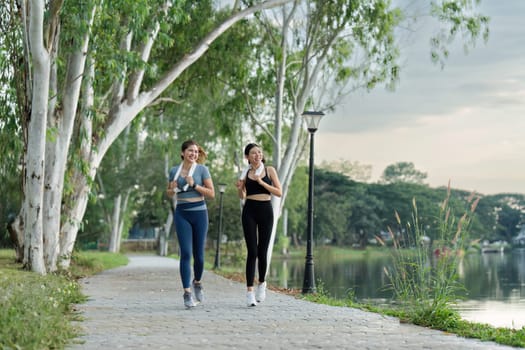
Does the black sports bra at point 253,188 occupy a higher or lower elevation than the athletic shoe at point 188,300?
higher

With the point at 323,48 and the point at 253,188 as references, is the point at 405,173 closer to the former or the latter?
the point at 323,48

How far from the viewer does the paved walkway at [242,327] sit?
21.8 feet

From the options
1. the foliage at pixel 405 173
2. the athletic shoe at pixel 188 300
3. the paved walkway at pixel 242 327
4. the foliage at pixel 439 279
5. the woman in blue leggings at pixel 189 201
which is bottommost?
the paved walkway at pixel 242 327

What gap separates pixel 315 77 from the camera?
21.2 meters

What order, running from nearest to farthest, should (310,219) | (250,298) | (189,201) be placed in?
(189,201)
(250,298)
(310,219)

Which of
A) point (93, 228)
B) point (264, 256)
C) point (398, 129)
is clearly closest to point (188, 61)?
point (264, 256)

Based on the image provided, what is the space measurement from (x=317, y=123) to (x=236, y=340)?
7888 millimetres

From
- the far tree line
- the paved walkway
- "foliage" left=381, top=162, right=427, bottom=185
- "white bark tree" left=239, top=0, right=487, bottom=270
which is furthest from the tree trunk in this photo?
"foliage" left=381, top=162, right=427, bottom=185

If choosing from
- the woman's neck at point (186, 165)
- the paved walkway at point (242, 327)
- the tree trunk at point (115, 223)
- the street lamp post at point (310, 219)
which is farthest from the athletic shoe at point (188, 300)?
the tree trunk at point (115, 223)

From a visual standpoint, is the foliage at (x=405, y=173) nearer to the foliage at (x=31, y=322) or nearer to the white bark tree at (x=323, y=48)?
the white bark tree at (x=323, y=48)

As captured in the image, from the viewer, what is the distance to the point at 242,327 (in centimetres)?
764

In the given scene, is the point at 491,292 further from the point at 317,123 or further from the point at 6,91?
the point at 6,91

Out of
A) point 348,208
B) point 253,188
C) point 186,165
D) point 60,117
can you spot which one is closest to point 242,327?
point 253,188

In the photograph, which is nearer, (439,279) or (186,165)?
(439,279)
